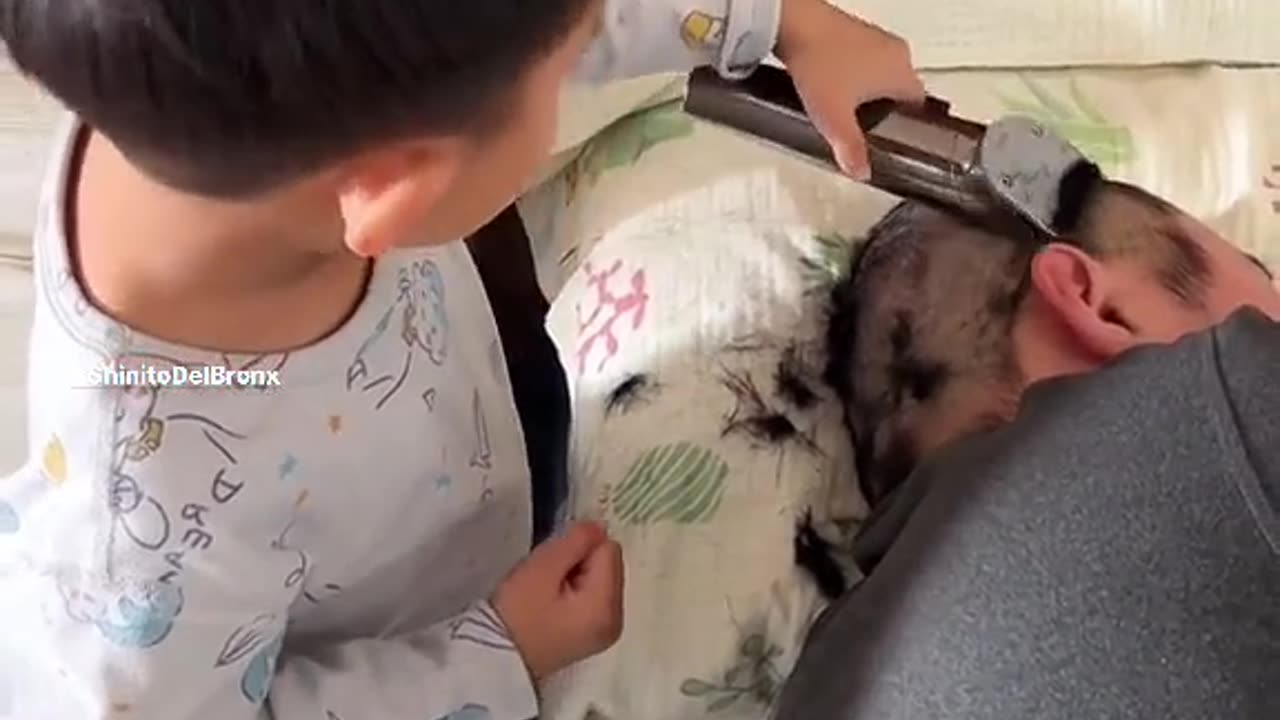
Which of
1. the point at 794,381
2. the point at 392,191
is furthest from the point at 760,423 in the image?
the point at 392,191

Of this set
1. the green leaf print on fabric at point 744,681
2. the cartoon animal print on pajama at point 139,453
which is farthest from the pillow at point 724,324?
the cartoon animal print on pajama at point 139,453

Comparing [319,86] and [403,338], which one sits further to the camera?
[403,338]

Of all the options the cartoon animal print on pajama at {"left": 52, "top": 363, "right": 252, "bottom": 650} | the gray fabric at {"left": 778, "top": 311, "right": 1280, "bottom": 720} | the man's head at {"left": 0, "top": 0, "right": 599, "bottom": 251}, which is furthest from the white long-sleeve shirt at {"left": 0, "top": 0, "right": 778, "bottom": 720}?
the gray fabric at {"left": 778, "top": 311, "right": 1280, "bottom": 720}

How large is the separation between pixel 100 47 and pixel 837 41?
38 cm

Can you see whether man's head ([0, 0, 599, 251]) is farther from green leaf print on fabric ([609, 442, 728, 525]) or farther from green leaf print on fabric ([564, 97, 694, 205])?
green leaf print on fabric ([564, 97, 694, 205])

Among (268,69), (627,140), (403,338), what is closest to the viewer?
(268,69)

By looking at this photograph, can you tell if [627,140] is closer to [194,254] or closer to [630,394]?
[630,394]

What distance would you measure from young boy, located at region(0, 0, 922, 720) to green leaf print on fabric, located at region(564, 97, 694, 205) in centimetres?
18

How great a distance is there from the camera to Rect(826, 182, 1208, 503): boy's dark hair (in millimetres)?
813

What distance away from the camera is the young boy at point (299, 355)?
0.55 meters

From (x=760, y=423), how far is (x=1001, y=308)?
Result: 4.6 inches

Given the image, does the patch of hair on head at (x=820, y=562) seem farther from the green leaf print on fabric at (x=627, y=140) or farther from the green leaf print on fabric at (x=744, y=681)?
the green leaf print on fabric at (x=627, y=140)

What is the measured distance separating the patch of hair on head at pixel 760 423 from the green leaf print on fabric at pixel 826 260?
0.20 feet

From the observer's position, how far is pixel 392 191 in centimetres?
61
